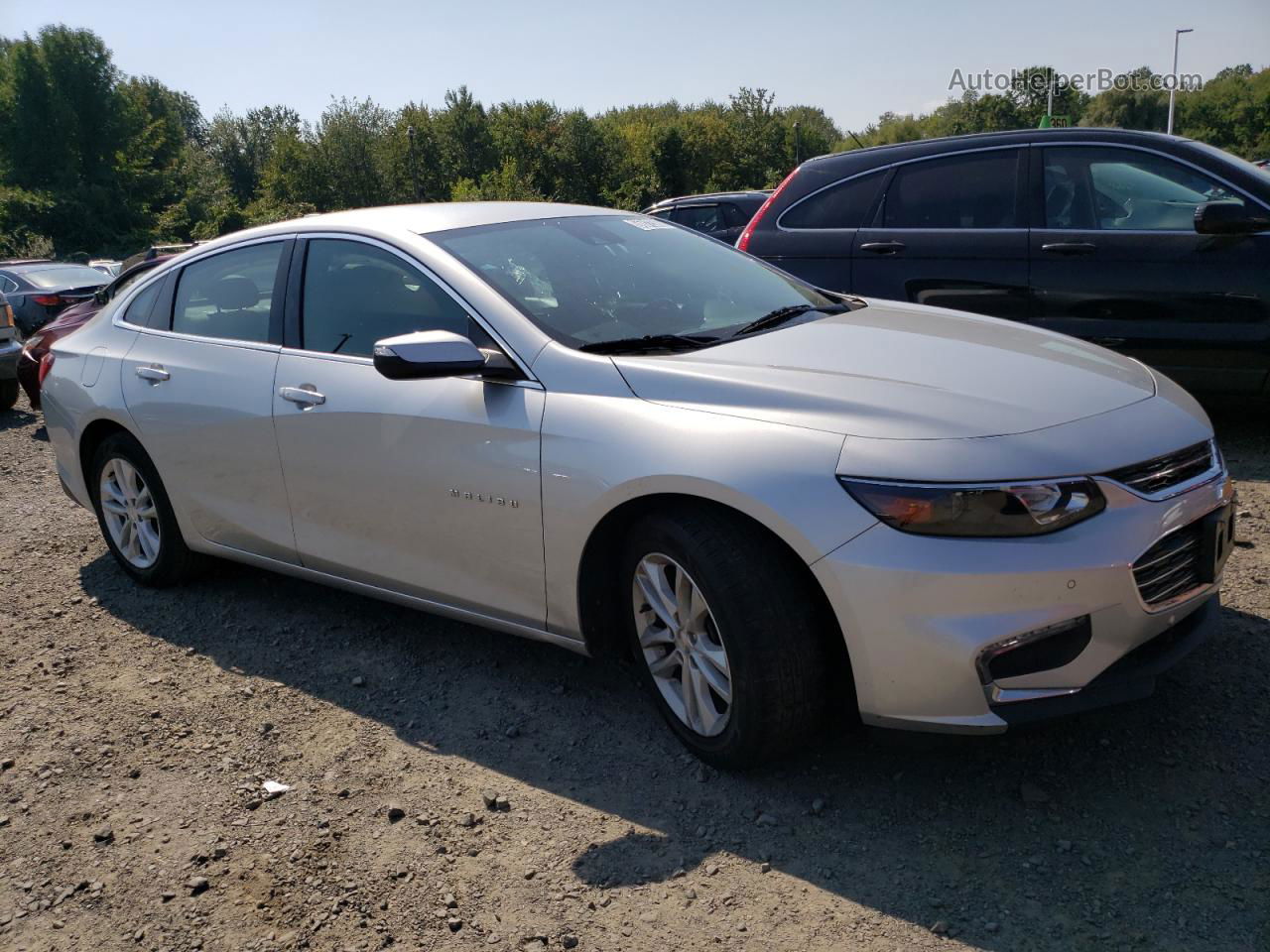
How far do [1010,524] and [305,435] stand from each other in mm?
2499

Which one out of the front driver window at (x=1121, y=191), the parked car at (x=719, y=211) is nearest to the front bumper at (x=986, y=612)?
the front driver window at (x=1121, y=191)

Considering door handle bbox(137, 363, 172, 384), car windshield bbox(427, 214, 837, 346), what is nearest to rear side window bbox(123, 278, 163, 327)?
door handle bbox(137, 363, 172, 384)

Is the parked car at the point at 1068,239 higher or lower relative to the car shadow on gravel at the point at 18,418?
higher

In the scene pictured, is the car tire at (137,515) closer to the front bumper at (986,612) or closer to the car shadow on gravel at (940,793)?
the car shadow on gravel at (940,793)

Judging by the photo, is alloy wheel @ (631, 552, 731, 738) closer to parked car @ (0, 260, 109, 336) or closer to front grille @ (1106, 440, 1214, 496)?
front grille @ (1106, 440, 1214, 496)

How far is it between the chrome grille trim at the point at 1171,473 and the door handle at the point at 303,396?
103 inches

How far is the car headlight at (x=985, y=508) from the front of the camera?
267cm

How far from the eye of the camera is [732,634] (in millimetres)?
2939

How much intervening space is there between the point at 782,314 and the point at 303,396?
1.75m

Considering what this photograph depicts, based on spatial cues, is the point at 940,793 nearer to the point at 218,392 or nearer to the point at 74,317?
the point at 218,392

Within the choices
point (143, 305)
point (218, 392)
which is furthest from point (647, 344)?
point (143, 305)

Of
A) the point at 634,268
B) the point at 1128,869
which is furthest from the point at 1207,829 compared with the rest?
the point at 634,268

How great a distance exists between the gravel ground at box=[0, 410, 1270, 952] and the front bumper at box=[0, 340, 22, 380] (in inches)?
304

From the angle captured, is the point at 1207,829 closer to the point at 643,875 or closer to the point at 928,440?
the point at 928,440
